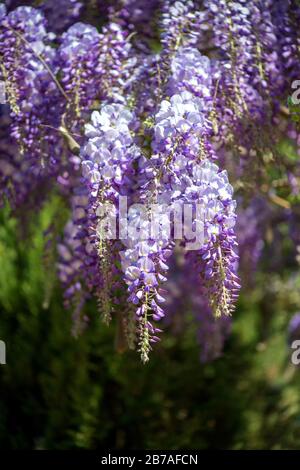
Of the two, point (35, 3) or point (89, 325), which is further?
point (89, 325)

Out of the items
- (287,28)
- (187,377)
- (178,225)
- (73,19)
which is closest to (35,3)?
(73,19)

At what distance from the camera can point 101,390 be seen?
11.3ft

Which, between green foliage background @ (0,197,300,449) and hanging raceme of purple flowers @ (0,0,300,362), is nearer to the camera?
hanging raceme of purple flowers @ (0,0,300,362)

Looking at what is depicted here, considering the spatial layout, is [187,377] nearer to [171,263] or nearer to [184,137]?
[171,263]

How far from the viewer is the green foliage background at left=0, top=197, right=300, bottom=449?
337 centimetres

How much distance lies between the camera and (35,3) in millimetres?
2246

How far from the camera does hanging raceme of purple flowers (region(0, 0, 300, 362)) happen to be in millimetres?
1735

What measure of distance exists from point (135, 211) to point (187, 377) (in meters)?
2.14

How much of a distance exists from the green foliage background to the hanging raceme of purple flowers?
45.2 inches

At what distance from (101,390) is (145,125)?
1.87 m

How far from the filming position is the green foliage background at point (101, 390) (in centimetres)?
337

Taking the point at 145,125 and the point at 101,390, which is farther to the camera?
the point at 101,390

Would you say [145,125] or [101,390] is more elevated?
[145,125]
